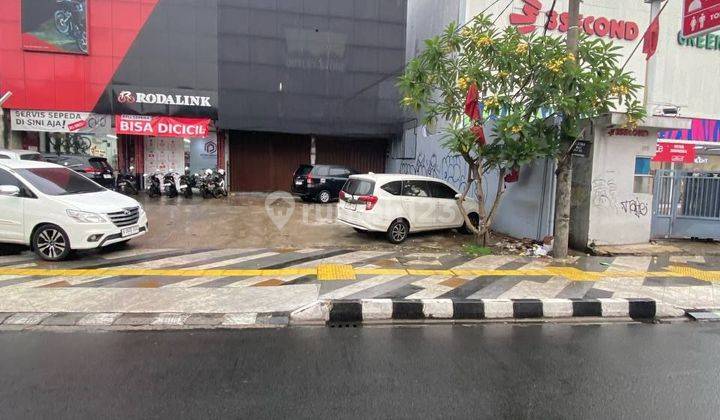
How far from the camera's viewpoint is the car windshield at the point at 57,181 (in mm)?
8219

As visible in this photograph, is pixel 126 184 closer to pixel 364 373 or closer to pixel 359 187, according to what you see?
pixel 359 187

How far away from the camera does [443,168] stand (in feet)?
53.4

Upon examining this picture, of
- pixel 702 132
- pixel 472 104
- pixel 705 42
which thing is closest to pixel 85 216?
pixel 472 104

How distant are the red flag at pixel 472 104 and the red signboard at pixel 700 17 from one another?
509cm

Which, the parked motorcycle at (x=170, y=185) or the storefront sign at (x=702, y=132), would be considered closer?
the parked motorcycle at (x=170, y=185)

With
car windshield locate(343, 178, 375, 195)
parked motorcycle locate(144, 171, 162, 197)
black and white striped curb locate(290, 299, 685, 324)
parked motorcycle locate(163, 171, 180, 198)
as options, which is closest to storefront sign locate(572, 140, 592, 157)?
black and white striped curb locate(290, 299, 685, 324)

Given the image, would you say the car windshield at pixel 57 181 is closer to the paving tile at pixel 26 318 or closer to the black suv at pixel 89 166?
the paving tile at pixel 26 318

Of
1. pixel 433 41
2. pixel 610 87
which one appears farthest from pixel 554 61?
pixel 433 41

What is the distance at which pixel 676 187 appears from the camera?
35.3 feet

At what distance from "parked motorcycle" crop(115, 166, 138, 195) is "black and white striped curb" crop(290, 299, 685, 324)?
50.1ft

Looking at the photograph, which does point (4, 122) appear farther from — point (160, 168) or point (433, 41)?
point (433, 41)

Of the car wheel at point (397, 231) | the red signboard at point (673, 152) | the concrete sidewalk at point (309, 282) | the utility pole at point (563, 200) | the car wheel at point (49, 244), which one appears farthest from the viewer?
the red signboard at point (673, 152)

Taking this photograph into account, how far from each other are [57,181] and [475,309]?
788 cm

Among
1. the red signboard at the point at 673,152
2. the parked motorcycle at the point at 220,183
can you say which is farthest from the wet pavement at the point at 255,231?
the red signboard at the point at 673,152
